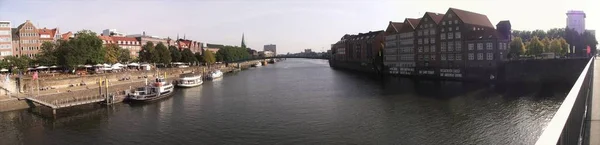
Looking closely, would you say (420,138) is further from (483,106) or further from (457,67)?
(457,67)

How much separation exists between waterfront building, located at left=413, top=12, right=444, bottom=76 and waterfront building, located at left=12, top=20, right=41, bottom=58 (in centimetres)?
6646

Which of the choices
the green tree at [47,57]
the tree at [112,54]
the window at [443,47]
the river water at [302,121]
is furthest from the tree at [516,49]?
the green tree at [47,57]

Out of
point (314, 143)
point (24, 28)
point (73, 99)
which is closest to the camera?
point (314, 143)

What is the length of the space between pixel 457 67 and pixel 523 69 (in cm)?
914

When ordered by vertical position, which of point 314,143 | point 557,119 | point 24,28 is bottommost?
point 314,143

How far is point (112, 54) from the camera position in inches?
2581

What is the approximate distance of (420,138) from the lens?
22.3 metres

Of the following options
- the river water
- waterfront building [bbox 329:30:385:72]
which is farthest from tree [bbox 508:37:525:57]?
the river water

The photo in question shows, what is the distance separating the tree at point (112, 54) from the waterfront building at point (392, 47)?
50.2m

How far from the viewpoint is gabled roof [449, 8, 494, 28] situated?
6056 cm

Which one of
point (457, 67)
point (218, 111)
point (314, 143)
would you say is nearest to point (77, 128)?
point (218, 111)

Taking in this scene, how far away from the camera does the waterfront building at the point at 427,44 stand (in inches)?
2549

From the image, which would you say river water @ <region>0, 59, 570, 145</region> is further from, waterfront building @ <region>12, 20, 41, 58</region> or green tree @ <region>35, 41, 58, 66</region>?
waterfront building @ <region>12, 20, 41, 58</region>

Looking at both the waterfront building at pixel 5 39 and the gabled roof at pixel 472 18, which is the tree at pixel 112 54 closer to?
the waterfront building at pixel 5 39
